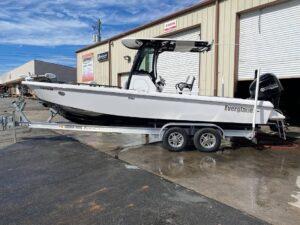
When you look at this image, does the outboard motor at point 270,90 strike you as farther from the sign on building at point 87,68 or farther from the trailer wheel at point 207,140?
the sign on building at point 87,68

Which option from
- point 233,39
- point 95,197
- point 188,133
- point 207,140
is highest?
point 233,39

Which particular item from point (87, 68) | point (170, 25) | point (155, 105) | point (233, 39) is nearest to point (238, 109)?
point (155, 105)

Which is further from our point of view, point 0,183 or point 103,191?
point 0,183

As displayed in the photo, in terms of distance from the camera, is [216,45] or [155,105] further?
[216,45]

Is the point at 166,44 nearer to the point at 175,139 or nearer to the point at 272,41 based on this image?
the point at 175,139

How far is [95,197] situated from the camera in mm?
3891

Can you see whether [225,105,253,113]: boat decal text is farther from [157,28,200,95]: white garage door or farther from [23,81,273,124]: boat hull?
[157,28,200,95]: white garage door

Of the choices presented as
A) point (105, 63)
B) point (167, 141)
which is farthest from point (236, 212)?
point (105, 63)

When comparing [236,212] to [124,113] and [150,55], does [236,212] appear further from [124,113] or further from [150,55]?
[150,55]

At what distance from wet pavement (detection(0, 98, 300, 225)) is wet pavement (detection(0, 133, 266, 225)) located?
11.1 inches

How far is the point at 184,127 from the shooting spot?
6.68 metres

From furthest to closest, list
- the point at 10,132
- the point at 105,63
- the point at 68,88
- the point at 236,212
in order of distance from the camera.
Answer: the point at 105,63
the point at 10,132
the point at 68,88
the point at 236,212

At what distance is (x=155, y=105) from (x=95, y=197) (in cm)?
304

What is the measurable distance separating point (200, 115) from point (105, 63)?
12.2 metres
